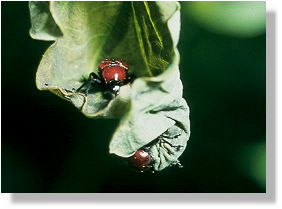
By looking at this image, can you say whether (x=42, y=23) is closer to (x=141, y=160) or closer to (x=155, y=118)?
(x=155, y=118)

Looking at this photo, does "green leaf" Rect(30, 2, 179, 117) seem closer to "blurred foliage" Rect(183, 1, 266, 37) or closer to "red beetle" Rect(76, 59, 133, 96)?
"red beetle" Rect(76, 59, 133, 96)

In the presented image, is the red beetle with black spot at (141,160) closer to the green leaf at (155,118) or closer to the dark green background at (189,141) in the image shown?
the dark green background at (189,141)

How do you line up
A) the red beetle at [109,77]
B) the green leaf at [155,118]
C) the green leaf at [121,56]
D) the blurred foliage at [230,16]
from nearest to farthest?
the green leaf at [155,118], the green leaf at [121,56], the red beetle at [109,77], the blurred foliage at [230,16]

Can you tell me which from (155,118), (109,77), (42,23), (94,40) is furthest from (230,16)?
(42,23)

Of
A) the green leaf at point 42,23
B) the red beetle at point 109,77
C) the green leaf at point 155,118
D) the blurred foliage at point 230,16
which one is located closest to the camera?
the green leaf at point 155,118

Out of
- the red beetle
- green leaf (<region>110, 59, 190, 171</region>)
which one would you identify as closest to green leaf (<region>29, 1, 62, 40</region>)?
the red beetle

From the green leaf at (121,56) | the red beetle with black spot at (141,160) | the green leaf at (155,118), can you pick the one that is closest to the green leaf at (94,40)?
the green leaf at (121,56)
